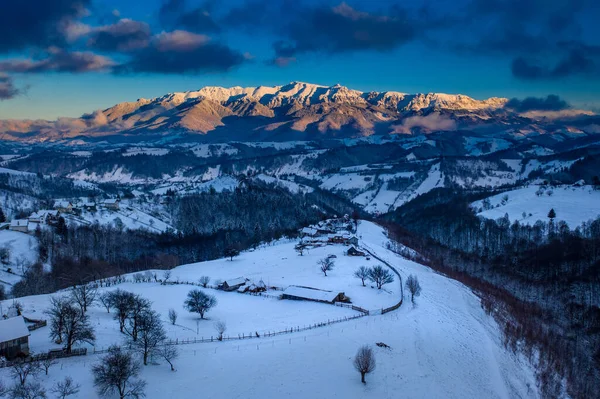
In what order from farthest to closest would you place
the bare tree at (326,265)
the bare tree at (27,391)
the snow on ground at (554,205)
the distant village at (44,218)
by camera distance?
the snow on ground at (554,205), the distant village at (44,218), the bare tree at (326,265), the bare tree at (27,391)

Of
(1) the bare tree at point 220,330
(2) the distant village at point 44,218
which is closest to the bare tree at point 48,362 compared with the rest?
(1) the bare tree at point 220,330

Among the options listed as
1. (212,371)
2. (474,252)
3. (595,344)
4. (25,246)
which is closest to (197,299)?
(212,371)

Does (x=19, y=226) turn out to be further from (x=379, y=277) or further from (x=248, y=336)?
(x=379, y=277)

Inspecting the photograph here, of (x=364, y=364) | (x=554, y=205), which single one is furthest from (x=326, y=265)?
(x=554, y=205)

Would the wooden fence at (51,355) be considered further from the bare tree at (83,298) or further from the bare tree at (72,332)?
the bare tree at (83,298)

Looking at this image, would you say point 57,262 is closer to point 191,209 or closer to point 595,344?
point 191,209
